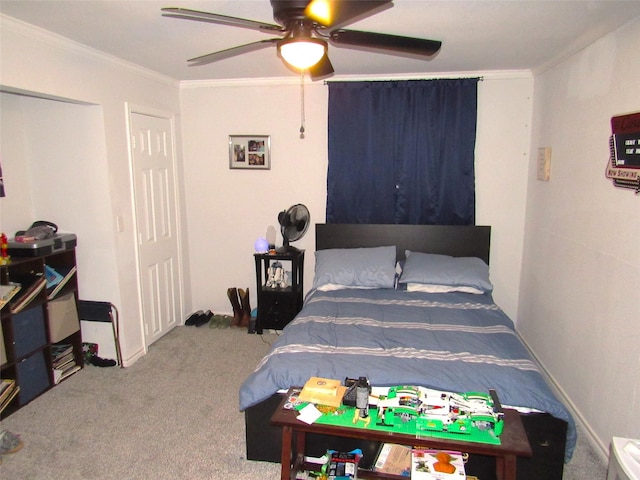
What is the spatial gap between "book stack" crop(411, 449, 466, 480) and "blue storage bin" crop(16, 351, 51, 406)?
100 inches

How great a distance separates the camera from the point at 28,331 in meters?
2.87

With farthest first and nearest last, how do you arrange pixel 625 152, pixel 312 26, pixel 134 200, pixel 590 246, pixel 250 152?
pixel 250 152 < pixel 134 200 < pixel 590 246 < pixel 625 152 < pixel 312 26

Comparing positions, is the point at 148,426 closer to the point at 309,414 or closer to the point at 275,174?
the point at 309,414

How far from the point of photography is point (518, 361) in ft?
7.54

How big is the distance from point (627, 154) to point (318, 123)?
2490 millimetres

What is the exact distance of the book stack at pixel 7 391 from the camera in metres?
2.65

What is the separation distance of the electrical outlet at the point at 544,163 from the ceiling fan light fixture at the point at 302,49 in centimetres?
221

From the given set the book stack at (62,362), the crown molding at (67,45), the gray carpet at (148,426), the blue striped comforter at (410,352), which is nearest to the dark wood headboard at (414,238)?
the blue striped comforter at (410,352)

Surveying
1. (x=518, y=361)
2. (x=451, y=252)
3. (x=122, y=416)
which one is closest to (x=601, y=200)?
(x=518, y=361)

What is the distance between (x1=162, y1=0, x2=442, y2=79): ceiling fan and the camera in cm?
160

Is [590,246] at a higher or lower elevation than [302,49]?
lower

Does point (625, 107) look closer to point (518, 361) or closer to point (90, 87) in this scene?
point (518, 361)

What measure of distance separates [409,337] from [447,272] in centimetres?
105

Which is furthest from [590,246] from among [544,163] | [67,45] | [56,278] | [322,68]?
[56,278]
